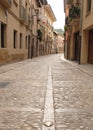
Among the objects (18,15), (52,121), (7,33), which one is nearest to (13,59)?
(7,33)

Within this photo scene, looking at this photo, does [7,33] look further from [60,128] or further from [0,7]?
[60,128]

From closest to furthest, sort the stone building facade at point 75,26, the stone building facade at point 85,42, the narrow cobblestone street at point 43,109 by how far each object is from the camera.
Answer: the narrow cobblestone street at point 43,109 < the stone building facade at point 85,42 < the stone building facade at point 75,26

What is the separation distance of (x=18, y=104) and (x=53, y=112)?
870 millimetres

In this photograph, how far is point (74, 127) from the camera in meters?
3.62

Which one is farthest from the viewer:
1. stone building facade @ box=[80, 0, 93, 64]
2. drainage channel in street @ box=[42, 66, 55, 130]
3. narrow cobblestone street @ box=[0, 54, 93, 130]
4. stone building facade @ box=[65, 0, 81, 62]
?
stone building facade @ box=[65, 0, 81, 62]

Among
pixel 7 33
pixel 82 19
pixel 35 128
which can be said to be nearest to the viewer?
pixel 35 128

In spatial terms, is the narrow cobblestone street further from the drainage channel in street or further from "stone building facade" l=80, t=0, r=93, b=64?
"stone building facade" l=80, t=0, r=93, b=64

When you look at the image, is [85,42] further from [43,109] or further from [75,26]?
[43,109]

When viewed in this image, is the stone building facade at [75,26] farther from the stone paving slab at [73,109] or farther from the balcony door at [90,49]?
the stone paving slab at [73,109]

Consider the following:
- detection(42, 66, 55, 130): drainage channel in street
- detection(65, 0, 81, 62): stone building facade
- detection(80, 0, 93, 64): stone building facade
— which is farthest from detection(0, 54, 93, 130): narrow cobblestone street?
detection(65, 0, 81, 62): stone building facade

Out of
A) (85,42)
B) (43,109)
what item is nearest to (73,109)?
(43,109)

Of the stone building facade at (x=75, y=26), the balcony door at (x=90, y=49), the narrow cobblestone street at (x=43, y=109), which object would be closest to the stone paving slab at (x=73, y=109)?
the narrow cobblestone street at (x=43, y=109)

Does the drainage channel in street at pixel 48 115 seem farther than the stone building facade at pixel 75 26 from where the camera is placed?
No

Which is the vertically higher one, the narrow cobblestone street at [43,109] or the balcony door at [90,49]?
the balcony door at [90,49]
